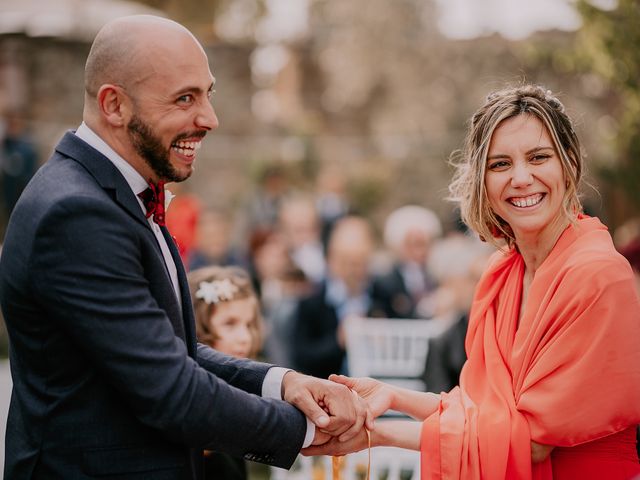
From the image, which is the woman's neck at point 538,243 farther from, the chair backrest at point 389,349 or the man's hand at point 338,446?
the chair backrest at point 389,349

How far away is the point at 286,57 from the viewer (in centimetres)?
2536

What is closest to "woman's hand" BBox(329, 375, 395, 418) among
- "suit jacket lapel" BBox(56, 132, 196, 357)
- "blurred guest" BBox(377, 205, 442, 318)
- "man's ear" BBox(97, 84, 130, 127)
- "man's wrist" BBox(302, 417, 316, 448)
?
"man's wrist" BBox(302, 417, 316, 448)

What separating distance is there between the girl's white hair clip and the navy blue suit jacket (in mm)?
1250

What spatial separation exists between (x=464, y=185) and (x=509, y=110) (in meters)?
0.38

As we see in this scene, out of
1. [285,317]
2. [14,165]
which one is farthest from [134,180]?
[14,165]

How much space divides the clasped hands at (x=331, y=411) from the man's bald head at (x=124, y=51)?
118 centimetres

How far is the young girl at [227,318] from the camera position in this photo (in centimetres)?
367

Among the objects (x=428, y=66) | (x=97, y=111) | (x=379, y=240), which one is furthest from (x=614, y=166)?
(x=428, y=66)

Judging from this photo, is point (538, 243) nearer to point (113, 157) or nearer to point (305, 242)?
point (113, 157)

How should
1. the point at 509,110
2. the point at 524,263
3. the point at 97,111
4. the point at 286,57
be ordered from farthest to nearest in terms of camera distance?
the point at 286,57 < the point at 524,263 < the point at 509,110 < the point at 97,111

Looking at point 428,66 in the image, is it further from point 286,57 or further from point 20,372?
point 20,372

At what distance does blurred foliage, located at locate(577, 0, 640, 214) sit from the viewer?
251 inches

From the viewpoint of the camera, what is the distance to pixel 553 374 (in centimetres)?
267

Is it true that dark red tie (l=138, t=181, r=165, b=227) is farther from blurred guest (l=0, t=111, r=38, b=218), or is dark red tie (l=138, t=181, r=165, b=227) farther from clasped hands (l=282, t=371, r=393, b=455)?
blurred guest (l=0, t=111, r=38, b=218)
